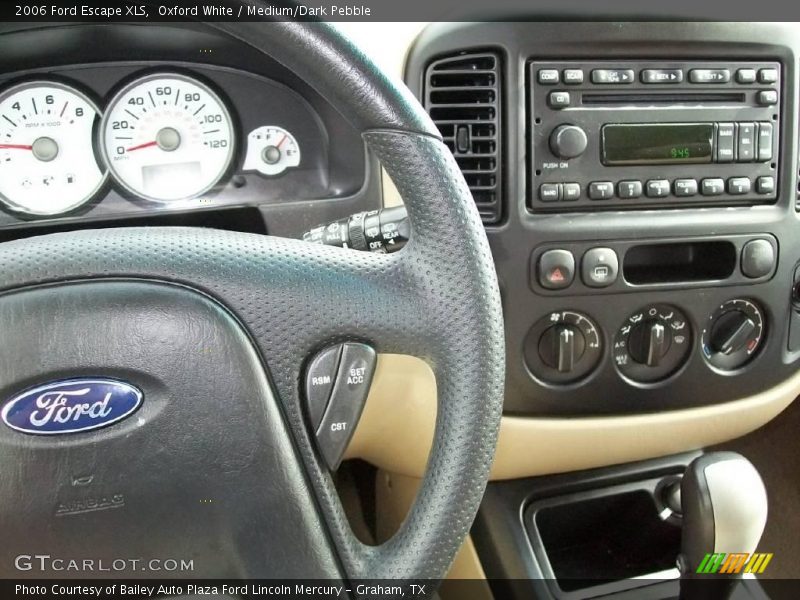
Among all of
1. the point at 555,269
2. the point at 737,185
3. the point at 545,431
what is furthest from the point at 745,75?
the point at 545,431

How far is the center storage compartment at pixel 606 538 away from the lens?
1.24 meters

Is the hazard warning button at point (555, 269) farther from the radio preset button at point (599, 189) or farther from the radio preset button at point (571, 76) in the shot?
the radio preset button at point (571, 76)

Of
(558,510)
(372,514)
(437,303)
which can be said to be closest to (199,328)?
(437,303)

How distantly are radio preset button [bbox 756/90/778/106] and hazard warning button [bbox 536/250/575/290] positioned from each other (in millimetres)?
336

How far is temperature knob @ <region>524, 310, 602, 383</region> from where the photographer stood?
1.09 metres

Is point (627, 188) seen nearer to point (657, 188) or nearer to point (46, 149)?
point (657, 188)

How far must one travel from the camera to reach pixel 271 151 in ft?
3.89

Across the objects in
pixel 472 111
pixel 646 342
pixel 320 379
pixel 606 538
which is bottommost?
pixel 606 538

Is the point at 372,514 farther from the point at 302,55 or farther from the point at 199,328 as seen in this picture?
the point at 302,55

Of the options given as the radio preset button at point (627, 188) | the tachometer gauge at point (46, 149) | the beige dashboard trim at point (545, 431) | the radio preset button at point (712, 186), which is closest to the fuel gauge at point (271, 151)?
the tachometer gauge at point (46, 149)

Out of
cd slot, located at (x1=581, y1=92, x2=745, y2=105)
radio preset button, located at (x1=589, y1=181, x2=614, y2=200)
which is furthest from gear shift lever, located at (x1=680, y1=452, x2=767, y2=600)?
cd slot, located at (x1=581, y1=92, x2=745, y2=105)

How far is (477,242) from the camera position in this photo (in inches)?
28.0

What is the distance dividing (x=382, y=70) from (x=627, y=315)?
1.88ft

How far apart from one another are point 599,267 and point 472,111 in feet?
0.85
